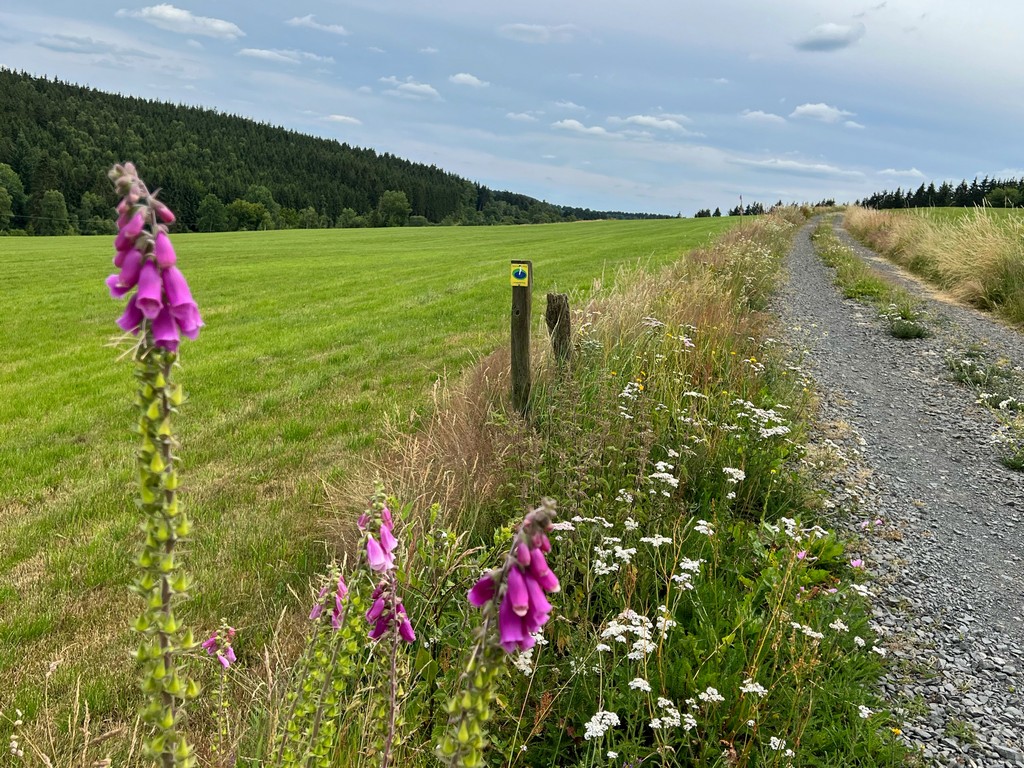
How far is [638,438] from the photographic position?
4.54 meters

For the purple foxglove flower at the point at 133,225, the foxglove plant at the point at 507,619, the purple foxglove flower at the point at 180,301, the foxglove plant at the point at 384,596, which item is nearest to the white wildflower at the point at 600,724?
the foxglove plant at the point at 384,596

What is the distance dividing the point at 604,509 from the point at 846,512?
2.09m

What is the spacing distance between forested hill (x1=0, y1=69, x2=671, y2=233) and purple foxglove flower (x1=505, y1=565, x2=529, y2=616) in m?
64.2

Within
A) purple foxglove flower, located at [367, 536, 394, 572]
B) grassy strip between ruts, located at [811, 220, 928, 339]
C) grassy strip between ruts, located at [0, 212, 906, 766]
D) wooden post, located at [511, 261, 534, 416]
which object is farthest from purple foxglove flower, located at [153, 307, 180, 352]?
grassy strip between ruts, located at [811, 220, 928, 339]

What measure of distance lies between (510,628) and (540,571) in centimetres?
10

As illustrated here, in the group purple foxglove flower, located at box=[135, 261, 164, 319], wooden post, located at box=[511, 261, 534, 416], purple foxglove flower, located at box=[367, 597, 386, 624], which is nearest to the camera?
purple foxglove flower, located at box=[135, 261, 164, 319]

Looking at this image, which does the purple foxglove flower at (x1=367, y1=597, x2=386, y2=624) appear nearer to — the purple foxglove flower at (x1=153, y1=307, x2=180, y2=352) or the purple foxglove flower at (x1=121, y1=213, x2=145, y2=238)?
the purple foxglove flower at (x1=153, y1=307, x2=180, y2=352)

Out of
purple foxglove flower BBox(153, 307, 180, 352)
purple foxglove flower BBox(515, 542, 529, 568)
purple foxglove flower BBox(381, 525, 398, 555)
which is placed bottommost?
purple foxglove flower BBox(381, 525, 398, 555)

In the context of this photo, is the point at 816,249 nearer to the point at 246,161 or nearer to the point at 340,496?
the point at 340,496

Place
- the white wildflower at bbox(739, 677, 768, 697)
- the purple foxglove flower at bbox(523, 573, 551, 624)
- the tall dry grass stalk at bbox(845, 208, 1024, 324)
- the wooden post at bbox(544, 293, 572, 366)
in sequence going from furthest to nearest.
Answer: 1. the tall dry grass stalk at bbox(845, 208, 1024, 324)
2. the wooden post at bbox(544, 293, 572, 366)
3. the white wildflower at bbox(739, 677, 768, 697)
4. the purple foxglove flower at bbox(523, 573, 551, 624)

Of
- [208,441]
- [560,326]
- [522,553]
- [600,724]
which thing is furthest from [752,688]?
[208,441]

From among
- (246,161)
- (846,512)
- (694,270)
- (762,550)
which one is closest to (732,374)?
(846,512)

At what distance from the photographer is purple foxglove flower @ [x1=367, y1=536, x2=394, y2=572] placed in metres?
1.49

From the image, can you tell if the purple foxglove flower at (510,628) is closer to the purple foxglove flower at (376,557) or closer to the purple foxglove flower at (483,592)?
the purple foxglove flower at (483,592)
